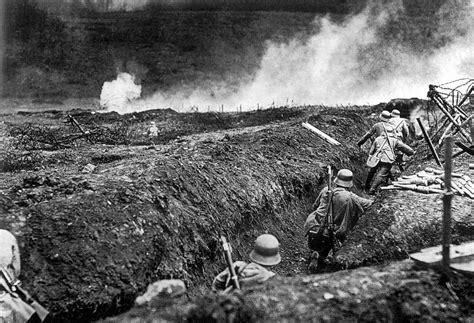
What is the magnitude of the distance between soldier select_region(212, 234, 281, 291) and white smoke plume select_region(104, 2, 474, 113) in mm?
20108

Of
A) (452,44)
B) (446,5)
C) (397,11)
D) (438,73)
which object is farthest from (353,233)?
(446,5)

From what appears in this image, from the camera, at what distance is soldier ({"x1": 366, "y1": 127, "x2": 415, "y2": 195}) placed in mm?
10133

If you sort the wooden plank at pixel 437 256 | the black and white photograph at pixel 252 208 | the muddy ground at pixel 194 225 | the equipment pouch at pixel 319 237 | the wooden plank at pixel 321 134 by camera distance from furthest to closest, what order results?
the wooden plank at pixel 321 134, the equipment pouch at pixel 319 237, the muddy ground at pixel 194 225, the wooden plank at pixel 437 256, the black and white photograph at pixel 252 208

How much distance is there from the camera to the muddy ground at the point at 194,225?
5.00 meters

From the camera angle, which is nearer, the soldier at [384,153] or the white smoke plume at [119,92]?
the soldier at [384,153]

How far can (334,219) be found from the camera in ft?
→ 23.9

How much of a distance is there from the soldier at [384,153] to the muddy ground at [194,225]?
23.3 inches

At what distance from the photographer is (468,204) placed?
754cm

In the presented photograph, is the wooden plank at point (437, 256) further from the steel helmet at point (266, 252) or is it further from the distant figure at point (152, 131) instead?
the distant figure at point (152, 131)

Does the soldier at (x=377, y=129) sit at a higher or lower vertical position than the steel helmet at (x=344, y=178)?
higher

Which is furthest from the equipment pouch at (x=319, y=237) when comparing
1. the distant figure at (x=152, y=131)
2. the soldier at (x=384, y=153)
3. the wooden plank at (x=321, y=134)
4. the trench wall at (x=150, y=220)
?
the distant figure at (x=152, y=131)

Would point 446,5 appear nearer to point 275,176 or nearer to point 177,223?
point 275,176

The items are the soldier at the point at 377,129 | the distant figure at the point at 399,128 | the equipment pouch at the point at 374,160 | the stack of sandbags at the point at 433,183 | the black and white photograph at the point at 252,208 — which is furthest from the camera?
the soldier at the point at 377,129

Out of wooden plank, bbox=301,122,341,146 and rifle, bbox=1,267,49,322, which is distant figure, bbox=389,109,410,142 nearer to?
wooden plank, bbox=301,122,341,146
